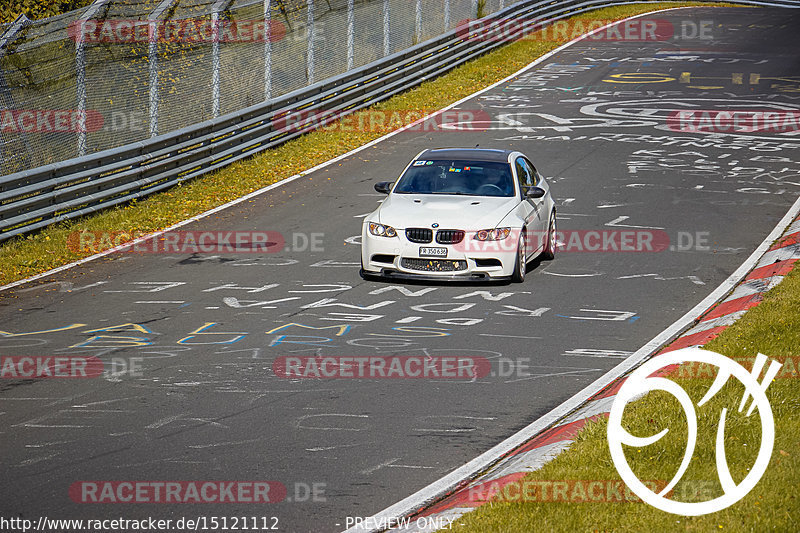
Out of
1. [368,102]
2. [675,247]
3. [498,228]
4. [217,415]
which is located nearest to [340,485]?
[217,415]

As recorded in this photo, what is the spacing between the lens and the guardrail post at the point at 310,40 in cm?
2530

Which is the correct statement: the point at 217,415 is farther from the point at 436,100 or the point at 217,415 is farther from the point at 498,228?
the point at 436,100

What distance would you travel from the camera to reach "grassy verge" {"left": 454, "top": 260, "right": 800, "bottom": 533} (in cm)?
612

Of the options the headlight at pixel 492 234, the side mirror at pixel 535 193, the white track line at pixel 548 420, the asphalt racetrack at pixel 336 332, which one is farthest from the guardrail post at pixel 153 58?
the white track line at pixel 548 420

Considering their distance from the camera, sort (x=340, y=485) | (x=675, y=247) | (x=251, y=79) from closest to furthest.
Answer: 1. (x=340, y=485)
2. (x=675, y=247)
3. (x=251, y=79)

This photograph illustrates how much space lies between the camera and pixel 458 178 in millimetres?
14648

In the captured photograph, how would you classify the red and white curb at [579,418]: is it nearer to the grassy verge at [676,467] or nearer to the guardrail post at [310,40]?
the grassy verge at [676,467]

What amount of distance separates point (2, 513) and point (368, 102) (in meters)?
21.8

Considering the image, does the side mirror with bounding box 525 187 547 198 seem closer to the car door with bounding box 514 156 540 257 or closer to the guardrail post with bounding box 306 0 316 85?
the car door with bounding box 514 156 540 257

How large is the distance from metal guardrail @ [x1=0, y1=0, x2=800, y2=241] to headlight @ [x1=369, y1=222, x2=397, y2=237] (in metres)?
5.81

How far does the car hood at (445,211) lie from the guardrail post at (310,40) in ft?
39.7

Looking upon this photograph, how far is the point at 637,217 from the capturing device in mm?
17438

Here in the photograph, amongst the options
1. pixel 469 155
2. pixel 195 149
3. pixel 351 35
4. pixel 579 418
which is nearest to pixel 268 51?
pixel 351 35

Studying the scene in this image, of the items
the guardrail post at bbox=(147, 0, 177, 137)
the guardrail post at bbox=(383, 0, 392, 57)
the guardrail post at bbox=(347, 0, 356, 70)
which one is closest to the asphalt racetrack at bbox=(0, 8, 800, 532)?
the guardrail post at bbox=(147, 0, 177, 137)
